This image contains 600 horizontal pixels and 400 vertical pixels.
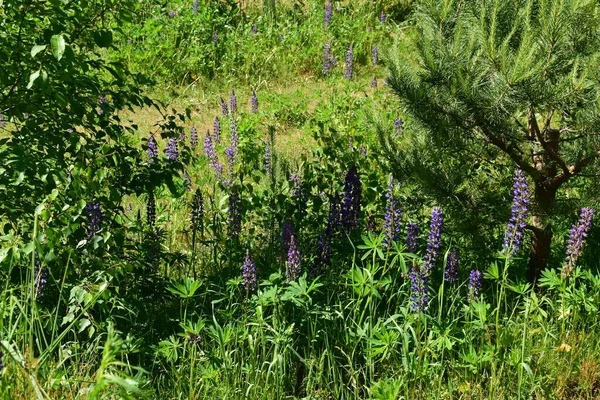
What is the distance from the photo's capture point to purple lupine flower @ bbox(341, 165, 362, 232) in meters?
4.31

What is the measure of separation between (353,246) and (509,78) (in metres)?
1.13

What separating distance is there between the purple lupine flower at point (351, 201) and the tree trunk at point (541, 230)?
1.00 m

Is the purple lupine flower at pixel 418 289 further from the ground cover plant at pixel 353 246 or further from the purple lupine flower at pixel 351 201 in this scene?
the purple lupine flower at pixel 351 201

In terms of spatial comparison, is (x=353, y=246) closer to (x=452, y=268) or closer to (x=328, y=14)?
(x=452, y=268)

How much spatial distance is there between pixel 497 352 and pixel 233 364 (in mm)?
1219

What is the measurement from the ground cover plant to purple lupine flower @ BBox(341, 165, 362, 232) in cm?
1

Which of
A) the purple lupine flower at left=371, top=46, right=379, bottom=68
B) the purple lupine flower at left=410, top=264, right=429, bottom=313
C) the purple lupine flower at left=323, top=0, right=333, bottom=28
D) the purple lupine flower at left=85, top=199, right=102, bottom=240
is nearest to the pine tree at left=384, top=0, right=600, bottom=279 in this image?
the purple lupine flower at left=410, top=264, right=429, bottom=313

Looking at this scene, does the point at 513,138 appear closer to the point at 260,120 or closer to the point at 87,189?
the point at 87,189

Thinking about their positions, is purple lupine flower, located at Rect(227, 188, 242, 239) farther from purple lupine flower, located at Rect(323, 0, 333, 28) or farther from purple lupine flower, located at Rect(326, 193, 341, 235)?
purple lupine flower, located at Rect(323, 0, 333, 28)

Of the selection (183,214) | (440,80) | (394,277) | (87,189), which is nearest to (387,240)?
(394,277)

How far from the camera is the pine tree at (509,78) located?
383 centimetres

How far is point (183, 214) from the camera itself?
6.05m

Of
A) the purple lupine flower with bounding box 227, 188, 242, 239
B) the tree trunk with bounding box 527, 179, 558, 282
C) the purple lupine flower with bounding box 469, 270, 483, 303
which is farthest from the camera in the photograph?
the purple lupine flower with bounding box 227, 188, 242, 239

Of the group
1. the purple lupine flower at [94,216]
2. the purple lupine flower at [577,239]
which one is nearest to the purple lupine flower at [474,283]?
the purple lupine flower at [577,239]
